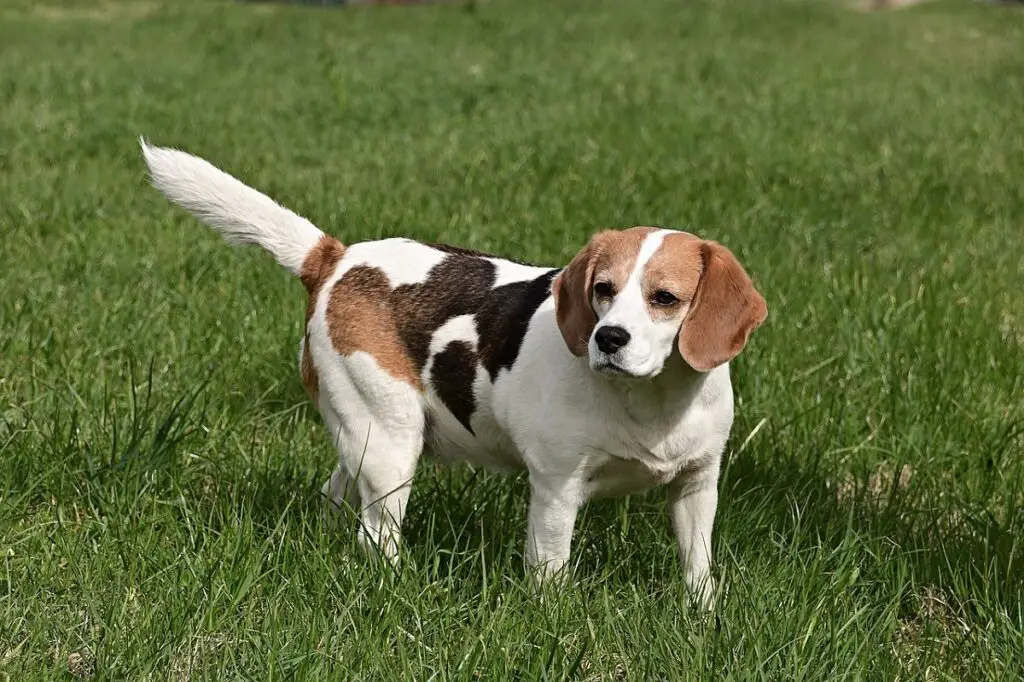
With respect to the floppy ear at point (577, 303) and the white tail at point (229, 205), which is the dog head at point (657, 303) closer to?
the floppy ear at point (577, 303)

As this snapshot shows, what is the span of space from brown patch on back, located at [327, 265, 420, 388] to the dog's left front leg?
589 millimetres

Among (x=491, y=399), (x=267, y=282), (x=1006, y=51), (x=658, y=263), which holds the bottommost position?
(x=1006, y=51)

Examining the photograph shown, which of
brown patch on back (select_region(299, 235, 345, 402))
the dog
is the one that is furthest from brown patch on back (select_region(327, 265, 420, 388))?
brown patch on back (select_region(299, 235, 345, 402))

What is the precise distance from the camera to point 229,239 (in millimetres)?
4320

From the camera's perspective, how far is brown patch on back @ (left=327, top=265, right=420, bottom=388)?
3.94m

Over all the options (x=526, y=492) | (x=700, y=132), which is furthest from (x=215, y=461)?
(x=700, y=132)

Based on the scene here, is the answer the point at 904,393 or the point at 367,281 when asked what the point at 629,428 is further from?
the point at 904,393

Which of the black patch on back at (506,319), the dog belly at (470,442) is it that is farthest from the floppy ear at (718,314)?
the dog belly at (470,442)

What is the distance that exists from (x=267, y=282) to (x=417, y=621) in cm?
302

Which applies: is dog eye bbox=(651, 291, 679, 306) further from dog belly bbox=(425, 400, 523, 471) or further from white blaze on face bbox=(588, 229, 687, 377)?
dog belly bbox=(425, 400, 523, 471)

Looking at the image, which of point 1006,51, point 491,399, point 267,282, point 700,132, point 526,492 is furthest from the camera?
point 1006,51

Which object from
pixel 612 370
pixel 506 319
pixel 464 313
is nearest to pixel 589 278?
pixel 612 370

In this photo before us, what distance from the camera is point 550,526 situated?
3.62 metres

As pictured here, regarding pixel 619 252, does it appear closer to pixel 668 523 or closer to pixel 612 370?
pixel 612 370
